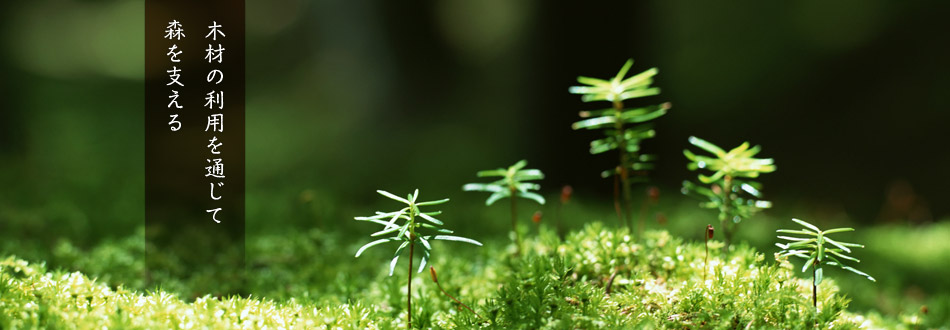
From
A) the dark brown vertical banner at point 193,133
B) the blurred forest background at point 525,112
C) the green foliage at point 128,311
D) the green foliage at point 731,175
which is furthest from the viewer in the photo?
the blurred forest background at point 525,112

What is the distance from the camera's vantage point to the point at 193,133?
431 cm

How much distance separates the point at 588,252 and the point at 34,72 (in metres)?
11.6

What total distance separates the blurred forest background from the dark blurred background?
2 centimetres

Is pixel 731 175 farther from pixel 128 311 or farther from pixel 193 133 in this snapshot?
pixel 193 133

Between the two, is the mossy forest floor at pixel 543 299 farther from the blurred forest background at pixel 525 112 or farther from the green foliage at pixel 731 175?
the blurred forest background at pixel 525 112

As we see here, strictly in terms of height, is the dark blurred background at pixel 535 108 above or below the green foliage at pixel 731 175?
above

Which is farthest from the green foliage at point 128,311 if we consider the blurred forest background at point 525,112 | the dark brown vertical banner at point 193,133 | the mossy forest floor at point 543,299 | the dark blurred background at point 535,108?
the dark blurred background at point 535,108

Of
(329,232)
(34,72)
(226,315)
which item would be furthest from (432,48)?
(34,72)

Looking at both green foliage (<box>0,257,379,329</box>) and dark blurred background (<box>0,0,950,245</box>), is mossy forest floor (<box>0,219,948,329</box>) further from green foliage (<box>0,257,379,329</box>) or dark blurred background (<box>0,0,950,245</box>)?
dark blurred background (<box>0,0,950,245</box>)

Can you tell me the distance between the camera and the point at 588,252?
7.16 feet

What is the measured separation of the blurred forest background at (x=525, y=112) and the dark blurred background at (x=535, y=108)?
0.08ft

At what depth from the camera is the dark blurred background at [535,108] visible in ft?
17.4

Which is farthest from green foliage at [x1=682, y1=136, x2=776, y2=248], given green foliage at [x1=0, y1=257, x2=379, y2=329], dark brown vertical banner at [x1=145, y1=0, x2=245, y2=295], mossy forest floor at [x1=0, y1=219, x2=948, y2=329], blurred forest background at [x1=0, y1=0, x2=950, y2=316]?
dark brown vertical banner at [x1=145, y1=0, x2=245, y2=295]

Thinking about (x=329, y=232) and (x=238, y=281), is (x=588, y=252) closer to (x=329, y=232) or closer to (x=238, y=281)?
(x=238, y=281)
